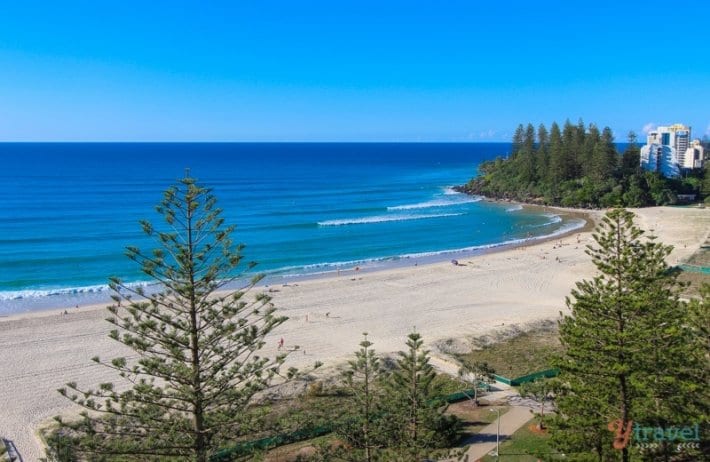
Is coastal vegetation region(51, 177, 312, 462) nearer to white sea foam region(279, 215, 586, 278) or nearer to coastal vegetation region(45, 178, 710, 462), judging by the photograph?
coastal vegetation region(45, 178, 710, 462)

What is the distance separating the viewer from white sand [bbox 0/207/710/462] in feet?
75.9

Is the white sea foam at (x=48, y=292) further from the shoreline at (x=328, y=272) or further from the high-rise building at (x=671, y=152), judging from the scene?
the high-rise building at (x=671, y=152)

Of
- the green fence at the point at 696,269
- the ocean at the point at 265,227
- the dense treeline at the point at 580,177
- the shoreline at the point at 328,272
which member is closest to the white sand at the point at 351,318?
the shoreline at the point at 328,272

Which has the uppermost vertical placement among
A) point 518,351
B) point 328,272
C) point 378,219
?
point 378,219

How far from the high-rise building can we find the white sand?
40.7m

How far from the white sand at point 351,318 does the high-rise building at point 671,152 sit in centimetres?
4074

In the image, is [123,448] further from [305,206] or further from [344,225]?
[305,206]

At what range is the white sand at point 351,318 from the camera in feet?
75.9

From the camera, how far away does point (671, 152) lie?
3425 inches

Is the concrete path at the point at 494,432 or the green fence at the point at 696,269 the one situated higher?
the green fence at the point at 696,269

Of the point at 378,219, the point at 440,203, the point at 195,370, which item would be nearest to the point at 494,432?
the point at 195,370

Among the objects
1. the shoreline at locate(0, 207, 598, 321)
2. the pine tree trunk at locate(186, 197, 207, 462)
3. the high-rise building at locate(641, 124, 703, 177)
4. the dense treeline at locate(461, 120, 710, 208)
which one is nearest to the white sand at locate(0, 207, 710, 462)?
the shoreline at locate(0, 207, 598, 321)

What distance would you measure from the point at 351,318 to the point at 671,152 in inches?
2936

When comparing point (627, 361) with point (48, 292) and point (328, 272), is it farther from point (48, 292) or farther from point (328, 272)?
point (48, 292)
